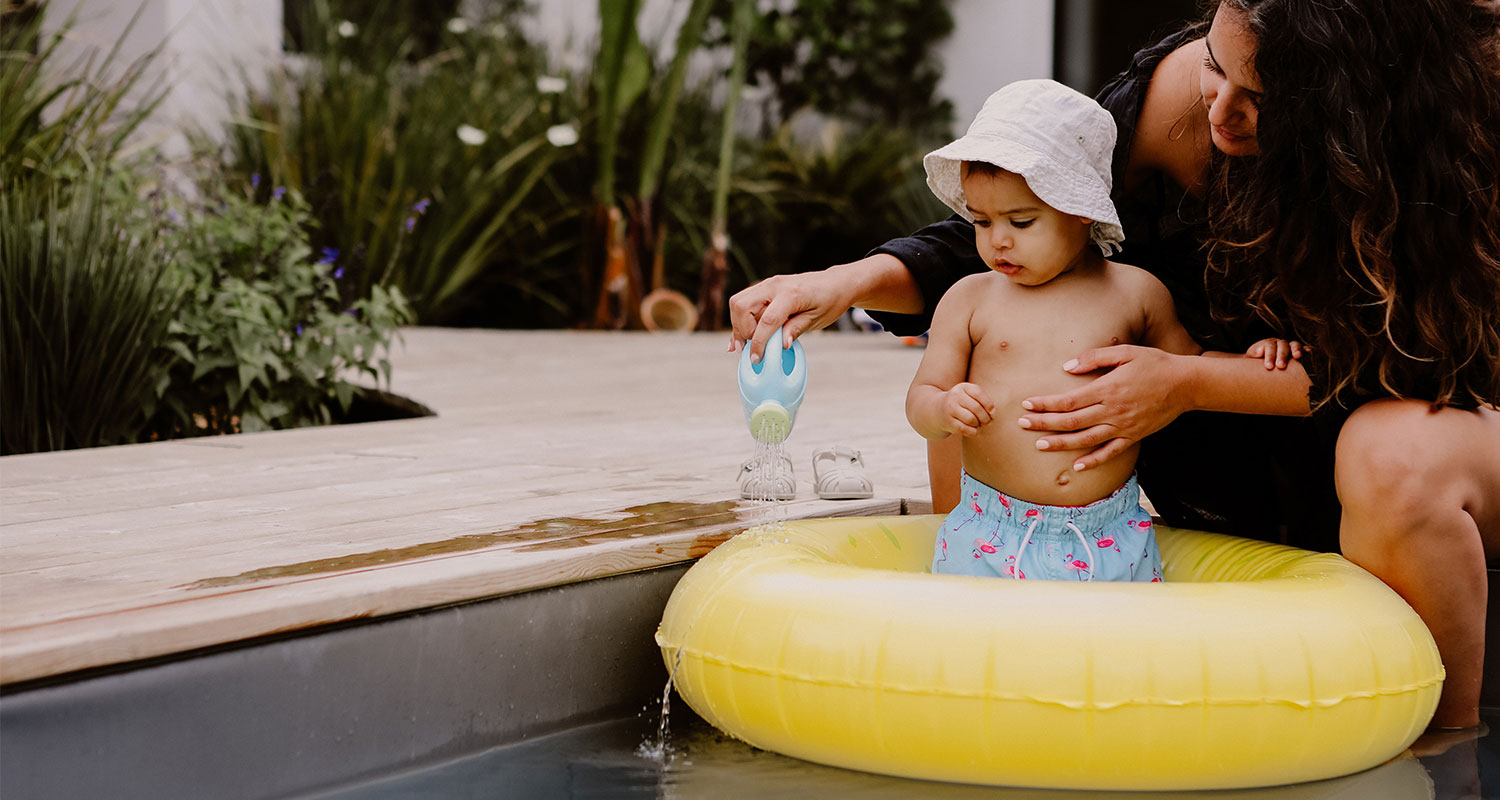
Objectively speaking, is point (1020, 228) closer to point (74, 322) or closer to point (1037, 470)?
point (1037, 470)

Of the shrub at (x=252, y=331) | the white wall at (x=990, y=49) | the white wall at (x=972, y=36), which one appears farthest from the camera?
the white wall at (x=990, y=49)

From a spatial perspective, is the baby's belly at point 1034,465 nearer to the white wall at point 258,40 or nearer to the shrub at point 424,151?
the white wall at point 258,40

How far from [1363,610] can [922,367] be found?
80 cm

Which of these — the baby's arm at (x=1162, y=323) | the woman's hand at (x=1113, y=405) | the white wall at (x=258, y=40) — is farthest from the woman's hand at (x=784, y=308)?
the white wall at (x=258, y=40)

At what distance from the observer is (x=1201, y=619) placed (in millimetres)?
1789

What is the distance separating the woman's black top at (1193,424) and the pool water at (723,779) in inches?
18.4

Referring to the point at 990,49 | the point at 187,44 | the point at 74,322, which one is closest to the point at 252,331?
the point at 74,322

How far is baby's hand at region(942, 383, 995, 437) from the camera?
83.0 inches

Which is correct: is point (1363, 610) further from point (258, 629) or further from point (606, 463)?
point (606, 463)

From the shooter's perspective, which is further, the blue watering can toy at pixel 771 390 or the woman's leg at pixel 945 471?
the woman's leg at pixel 945 471

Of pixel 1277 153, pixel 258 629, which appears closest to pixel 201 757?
pixel 258 629

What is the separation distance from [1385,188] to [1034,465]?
657 mm

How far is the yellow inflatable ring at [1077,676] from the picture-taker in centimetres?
176

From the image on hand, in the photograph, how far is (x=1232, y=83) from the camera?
2.06 meters
